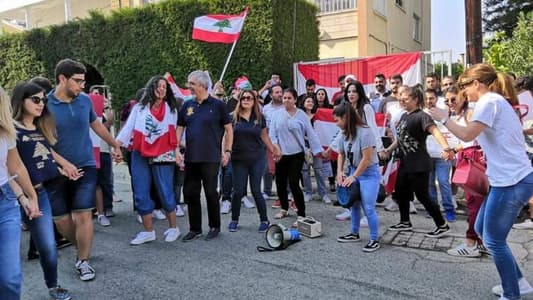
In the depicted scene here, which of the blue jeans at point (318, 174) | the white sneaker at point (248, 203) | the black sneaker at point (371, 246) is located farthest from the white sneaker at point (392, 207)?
the white sneaker at point (248, 203)

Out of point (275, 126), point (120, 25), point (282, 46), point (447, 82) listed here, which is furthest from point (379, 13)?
point (275, 126)

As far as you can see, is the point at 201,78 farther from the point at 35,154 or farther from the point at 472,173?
the point at 472,173

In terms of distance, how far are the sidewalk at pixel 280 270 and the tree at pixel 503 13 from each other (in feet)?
78.8

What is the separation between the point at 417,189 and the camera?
5199 millimetres

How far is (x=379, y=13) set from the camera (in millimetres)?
16859

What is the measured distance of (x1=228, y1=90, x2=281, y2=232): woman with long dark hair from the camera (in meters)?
5.64

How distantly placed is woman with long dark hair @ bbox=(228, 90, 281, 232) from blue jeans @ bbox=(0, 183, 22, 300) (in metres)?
3.01

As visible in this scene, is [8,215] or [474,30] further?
[474,30]

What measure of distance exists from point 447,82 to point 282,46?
16.6 feet

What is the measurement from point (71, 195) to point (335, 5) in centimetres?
1352

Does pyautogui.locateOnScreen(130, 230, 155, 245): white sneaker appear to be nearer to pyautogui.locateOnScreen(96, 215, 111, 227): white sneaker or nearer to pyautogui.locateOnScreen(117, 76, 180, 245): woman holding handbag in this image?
pyautogui.locateOnScreen(117, 76, 180, 245): woman holding handbag

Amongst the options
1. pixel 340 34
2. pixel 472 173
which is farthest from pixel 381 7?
pixel 472 173

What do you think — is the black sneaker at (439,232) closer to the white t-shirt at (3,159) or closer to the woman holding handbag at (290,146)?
the woman holding handbag at (290,146)

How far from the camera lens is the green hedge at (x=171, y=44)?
10781mm
